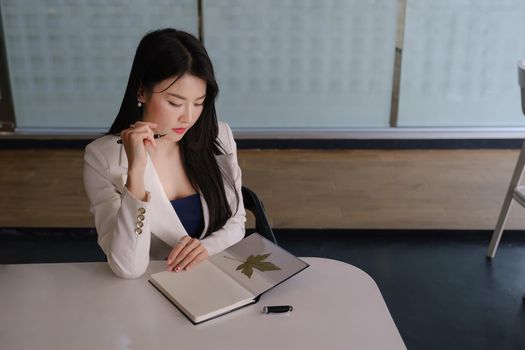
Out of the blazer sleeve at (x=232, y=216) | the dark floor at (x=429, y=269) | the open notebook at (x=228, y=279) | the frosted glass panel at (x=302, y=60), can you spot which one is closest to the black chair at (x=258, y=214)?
the blazer sleeve at (x=232, y=216)

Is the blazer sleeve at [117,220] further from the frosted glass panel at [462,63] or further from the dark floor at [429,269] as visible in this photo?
the frosted glass panel at [462,63]

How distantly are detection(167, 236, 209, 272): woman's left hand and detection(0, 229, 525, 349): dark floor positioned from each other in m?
1.17

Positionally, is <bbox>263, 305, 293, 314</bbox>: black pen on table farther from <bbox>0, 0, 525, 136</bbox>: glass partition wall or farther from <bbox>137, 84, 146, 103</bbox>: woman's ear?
<bbox>0, 0, 525, 136</bbox>: glass partition wall

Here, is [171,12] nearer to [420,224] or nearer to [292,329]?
[420,224]

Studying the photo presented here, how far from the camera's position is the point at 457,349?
2312 mm

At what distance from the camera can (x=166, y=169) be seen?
182cm

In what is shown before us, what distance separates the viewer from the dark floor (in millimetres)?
2426

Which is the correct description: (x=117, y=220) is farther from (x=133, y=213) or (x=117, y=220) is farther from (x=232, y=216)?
→ (x=232, y=216)

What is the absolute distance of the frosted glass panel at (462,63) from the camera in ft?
14.0

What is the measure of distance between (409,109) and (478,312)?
223 centimetres

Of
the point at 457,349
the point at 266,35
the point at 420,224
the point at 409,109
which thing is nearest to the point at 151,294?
the point at 457,349

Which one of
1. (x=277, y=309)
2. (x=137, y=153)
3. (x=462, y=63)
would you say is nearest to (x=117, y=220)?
(x=137, y=153)

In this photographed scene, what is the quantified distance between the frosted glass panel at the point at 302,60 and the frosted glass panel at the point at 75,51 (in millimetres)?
319

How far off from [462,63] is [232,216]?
10.0 ft
